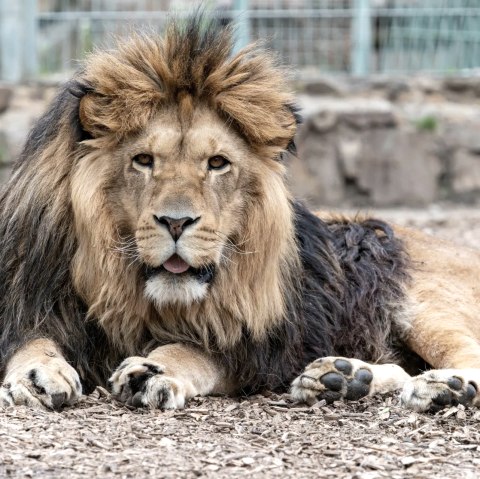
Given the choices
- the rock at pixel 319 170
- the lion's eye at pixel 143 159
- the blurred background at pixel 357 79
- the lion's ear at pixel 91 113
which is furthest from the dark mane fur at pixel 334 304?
the rock at pixel 319 170

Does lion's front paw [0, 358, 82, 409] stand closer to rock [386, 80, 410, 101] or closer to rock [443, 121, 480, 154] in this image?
rock [443, 121, 480, 154]

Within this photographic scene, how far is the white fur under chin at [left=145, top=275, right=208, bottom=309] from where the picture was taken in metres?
4.14

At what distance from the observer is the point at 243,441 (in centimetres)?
387

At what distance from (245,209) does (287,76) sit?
0.59m

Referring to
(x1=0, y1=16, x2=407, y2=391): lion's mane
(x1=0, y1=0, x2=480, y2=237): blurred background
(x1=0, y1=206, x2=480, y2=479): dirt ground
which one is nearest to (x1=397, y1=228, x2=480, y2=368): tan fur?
(x1=0, y1=206, x2=480, y2=479): dirt ground

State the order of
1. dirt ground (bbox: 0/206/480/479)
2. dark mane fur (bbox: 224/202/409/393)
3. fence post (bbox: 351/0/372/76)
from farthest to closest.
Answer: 1. fence post (bbox: 351/0/372/76)
2. dark mane fur (bbox: 224/202/409/393)
3. dirt ground (bbox: 0/206/480/479)

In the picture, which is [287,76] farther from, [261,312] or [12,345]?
[12,345]

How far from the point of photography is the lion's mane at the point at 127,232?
4262mm

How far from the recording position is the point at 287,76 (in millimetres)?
4559

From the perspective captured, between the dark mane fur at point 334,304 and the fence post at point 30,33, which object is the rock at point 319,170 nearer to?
the fence post at point 30,33

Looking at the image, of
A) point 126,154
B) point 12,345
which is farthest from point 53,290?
point 126,154

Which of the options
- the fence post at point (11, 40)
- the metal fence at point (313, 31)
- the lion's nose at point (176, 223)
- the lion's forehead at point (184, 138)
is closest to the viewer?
the lion's nose at point (176, 223)

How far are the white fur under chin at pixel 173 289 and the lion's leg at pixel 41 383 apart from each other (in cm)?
40

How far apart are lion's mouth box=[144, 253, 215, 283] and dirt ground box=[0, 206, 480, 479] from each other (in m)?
0.48
